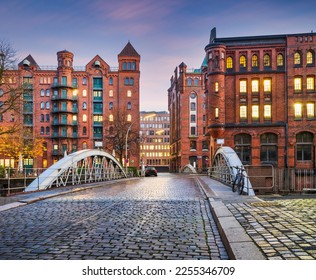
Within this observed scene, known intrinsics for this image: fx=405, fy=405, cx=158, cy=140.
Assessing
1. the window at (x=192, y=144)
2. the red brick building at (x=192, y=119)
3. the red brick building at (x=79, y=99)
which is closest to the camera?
the red brick building at (x=79, y=99)

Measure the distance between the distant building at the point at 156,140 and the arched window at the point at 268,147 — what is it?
74229mm

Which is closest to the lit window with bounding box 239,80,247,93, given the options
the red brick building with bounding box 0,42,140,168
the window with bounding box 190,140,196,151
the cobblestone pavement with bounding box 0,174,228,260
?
the red brick building with bounding box 0,42,140,168

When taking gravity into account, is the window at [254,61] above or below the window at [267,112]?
above

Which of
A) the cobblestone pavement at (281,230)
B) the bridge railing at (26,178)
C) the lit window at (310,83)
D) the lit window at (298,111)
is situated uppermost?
the lit window at (310,83)

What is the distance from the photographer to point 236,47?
41.0 meters

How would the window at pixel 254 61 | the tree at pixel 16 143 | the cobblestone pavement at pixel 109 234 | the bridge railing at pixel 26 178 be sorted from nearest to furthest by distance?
the cobblestone pavement at pixel 109 234 < the bridge railing at pixel 26 178 < the tree at pixel 16 143 < the window at pixel 254 61

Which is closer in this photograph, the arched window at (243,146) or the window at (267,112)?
the arched window at (243,146)

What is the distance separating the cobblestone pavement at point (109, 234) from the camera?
200 inches

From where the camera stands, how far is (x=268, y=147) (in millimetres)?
40375

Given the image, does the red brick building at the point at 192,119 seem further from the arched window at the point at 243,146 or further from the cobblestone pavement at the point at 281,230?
the cobblestone pavement at the point at 281,230

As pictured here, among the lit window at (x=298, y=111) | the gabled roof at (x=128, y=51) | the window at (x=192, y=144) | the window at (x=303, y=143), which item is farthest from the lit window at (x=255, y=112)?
the gabled roof at (x=128, y=51)

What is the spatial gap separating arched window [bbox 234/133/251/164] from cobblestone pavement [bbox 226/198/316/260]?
104ft
